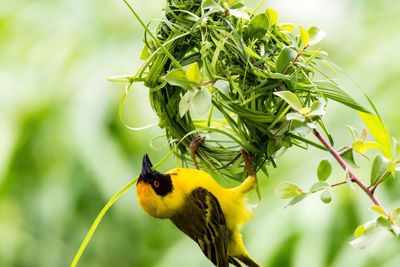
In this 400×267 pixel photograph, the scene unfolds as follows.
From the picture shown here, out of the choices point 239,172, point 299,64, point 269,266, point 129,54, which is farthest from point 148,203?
point 129,54

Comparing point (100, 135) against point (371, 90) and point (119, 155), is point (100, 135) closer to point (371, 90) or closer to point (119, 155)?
point (119, 155)

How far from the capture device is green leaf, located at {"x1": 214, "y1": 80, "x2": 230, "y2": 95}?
5.17 ft

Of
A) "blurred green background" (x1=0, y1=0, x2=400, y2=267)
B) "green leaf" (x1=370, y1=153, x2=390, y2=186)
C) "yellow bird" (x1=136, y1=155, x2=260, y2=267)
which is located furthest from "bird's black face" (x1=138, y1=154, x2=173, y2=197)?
"blurred green background" (x1=0, y1=0, x2=400, y2=267)

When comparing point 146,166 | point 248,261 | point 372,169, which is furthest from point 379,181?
point 248,261

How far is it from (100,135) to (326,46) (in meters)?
1.09

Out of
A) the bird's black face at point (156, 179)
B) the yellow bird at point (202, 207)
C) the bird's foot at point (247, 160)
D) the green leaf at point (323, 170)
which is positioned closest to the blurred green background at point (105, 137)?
the yellow bird at point (202, 207)

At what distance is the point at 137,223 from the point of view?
12.8 feet

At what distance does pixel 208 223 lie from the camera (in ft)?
6.35

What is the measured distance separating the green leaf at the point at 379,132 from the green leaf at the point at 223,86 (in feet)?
0.87

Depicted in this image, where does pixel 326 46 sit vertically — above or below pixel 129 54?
below

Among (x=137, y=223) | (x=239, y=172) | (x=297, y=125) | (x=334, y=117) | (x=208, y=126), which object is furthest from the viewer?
(x=137, y=223)

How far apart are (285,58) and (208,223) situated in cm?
59

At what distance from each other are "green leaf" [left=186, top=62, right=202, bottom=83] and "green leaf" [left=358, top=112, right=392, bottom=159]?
1.01ft

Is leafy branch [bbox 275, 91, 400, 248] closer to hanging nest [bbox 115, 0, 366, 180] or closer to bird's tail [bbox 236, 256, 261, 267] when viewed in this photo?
hanging nest [bbox 115, 0, 366, 180]
